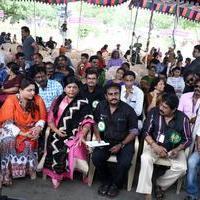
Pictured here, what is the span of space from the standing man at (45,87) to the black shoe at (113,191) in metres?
1.46

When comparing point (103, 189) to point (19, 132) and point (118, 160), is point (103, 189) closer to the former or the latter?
point (118, 160)

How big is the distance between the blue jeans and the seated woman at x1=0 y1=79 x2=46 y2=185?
1.73 metres

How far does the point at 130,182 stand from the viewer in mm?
4387

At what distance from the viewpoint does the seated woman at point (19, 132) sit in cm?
421

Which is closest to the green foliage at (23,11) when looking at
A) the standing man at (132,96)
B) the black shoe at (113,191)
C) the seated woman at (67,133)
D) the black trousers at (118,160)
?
the standing man at (132,96)

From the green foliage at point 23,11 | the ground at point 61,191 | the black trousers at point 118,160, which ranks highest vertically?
the green foliage at point 23,11

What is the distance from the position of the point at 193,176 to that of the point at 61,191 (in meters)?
1.48

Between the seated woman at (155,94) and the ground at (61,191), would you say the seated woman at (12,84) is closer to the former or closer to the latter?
the ground at (61,191)

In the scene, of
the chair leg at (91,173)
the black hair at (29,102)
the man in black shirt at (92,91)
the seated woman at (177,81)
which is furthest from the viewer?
the seated woman at (177,81)

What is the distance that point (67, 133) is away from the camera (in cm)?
441

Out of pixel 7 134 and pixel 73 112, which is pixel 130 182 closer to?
pixel 73 112

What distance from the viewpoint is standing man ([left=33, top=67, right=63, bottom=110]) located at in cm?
509

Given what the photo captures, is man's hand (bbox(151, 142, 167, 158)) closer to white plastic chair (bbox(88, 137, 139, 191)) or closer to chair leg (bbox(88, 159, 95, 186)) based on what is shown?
white plastic chair (bbox(88, 137, 139, 191))

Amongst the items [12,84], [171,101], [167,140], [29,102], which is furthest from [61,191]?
[12,84]
